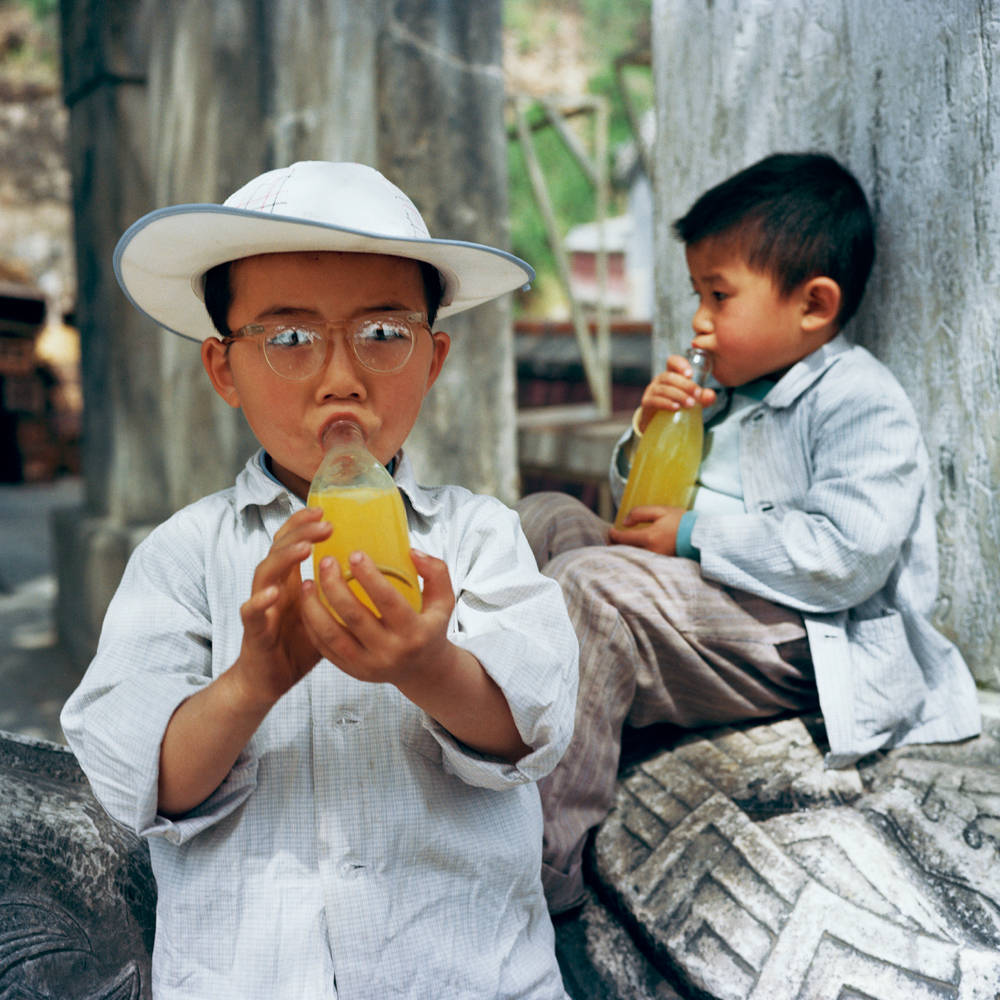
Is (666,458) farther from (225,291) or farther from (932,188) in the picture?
(225,291)

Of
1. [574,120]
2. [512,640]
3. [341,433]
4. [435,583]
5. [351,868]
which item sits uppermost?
[574,120]

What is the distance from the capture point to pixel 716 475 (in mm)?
2193

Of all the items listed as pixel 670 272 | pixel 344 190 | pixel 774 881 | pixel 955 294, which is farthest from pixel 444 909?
pixel 670 272

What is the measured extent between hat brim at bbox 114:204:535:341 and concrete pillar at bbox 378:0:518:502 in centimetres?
219

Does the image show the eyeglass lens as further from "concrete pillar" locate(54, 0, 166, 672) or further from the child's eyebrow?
"concrete pillar" locate(54, 0, 166, 672)

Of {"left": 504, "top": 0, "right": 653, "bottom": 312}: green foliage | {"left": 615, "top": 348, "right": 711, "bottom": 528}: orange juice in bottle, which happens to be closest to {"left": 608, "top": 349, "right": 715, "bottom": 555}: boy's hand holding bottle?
{"left": 615, "top": 348, "right": 711, "bottom": 528}: orange juice in bottle

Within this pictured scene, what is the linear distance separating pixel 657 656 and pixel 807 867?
443mm

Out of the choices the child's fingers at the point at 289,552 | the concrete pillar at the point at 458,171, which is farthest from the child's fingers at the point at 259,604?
the concrete pillar at the point at 458,171

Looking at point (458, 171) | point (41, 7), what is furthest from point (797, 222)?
point (41, 7)

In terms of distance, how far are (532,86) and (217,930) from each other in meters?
23.5

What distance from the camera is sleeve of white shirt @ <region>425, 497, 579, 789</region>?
49.6 inches

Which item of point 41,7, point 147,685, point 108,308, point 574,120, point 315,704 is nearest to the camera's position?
point 147,685

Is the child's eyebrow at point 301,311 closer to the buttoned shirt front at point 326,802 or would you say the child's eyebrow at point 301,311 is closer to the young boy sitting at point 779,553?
the buttoned shirt front at point 326,802

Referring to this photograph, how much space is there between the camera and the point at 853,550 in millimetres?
1876
